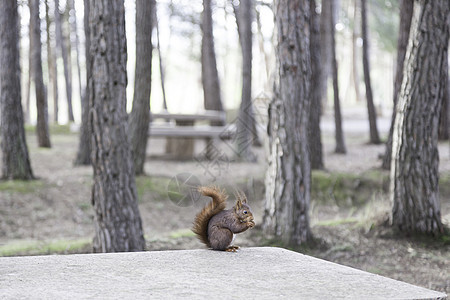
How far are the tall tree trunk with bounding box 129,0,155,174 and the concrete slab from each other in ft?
21.0

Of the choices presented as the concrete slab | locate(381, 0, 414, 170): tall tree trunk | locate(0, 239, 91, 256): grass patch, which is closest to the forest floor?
locate(0, 239, 91, 256): grass patch

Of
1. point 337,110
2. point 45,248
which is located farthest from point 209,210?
point 337,110

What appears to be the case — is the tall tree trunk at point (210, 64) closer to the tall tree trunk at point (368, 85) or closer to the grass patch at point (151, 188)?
the tall tree trunk at point (368, 85)

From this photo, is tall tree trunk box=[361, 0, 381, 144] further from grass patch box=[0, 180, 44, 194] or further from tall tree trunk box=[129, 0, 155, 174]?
grass patch box=[0, 180, 44, 194]

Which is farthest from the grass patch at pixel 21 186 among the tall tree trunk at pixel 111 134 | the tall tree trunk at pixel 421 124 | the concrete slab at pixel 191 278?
the tall tree trunk at pixel 421 124

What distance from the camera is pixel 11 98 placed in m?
9.62

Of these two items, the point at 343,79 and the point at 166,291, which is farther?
the point at 343,79

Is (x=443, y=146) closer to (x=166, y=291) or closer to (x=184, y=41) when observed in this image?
(x=166, y=291)

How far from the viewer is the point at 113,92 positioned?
589cm

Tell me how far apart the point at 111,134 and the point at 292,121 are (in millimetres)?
2255

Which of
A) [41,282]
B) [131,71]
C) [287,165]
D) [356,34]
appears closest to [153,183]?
[287,165]

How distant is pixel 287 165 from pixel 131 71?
3990 cm

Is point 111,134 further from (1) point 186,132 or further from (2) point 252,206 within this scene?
(1) point 186,132

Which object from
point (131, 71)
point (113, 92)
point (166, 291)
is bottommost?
point (166, 291)
